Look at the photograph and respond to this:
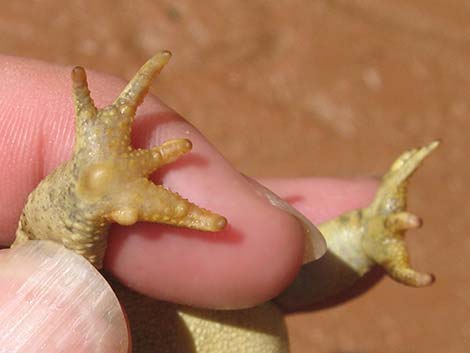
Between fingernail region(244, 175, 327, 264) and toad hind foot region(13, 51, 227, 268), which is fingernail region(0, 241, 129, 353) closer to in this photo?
toad hind foot region(13, 51, 227, 268)

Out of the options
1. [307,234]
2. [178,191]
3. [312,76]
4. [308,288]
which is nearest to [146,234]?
[178,191]

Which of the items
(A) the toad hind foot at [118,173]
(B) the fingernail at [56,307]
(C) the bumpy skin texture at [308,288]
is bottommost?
(C) the bumpy skin texture at [308,288]

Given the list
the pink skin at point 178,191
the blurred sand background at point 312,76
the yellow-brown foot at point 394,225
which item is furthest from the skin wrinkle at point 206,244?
the blurred sand background at point 312,76

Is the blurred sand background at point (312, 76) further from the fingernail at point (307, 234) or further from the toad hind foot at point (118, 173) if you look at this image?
the toad hind foot at point (118, 173)

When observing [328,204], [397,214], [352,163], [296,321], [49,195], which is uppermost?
[49,195]

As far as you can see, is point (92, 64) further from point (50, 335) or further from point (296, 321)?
point (50, 335)

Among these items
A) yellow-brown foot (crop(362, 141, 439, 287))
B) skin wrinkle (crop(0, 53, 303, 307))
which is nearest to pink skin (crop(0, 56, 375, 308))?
skin wrinkle (crop(0, 53, 303, 307))

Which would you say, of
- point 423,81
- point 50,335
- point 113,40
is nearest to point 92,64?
point 113,40
